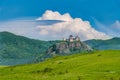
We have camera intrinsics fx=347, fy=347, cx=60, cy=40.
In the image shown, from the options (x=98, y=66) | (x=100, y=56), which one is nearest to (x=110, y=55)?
(x=100, y=56)

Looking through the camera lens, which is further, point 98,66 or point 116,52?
point 116,52

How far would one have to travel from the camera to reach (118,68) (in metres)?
107

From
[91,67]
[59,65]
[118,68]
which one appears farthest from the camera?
[59,65]

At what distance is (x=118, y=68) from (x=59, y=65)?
36924 mm

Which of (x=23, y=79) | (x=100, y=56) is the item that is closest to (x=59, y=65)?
(x=100, y=56)

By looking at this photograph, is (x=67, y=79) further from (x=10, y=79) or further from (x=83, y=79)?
(x=10, y=79)

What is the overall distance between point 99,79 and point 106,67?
36.6 metres

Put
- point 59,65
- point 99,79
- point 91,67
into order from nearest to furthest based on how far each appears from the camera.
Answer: point 99,79, point 91,67, point 59,65

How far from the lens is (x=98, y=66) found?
115250mm

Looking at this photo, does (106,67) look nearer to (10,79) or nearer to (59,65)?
(59,65)

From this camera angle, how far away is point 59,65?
456 feet

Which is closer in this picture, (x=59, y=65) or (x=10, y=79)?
(x=10, y=79)

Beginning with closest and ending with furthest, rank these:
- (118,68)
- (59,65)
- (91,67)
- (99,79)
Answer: (99,79) < (118,68) < (91,67) < (59,65)

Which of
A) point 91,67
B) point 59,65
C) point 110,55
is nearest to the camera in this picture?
point 91,67
